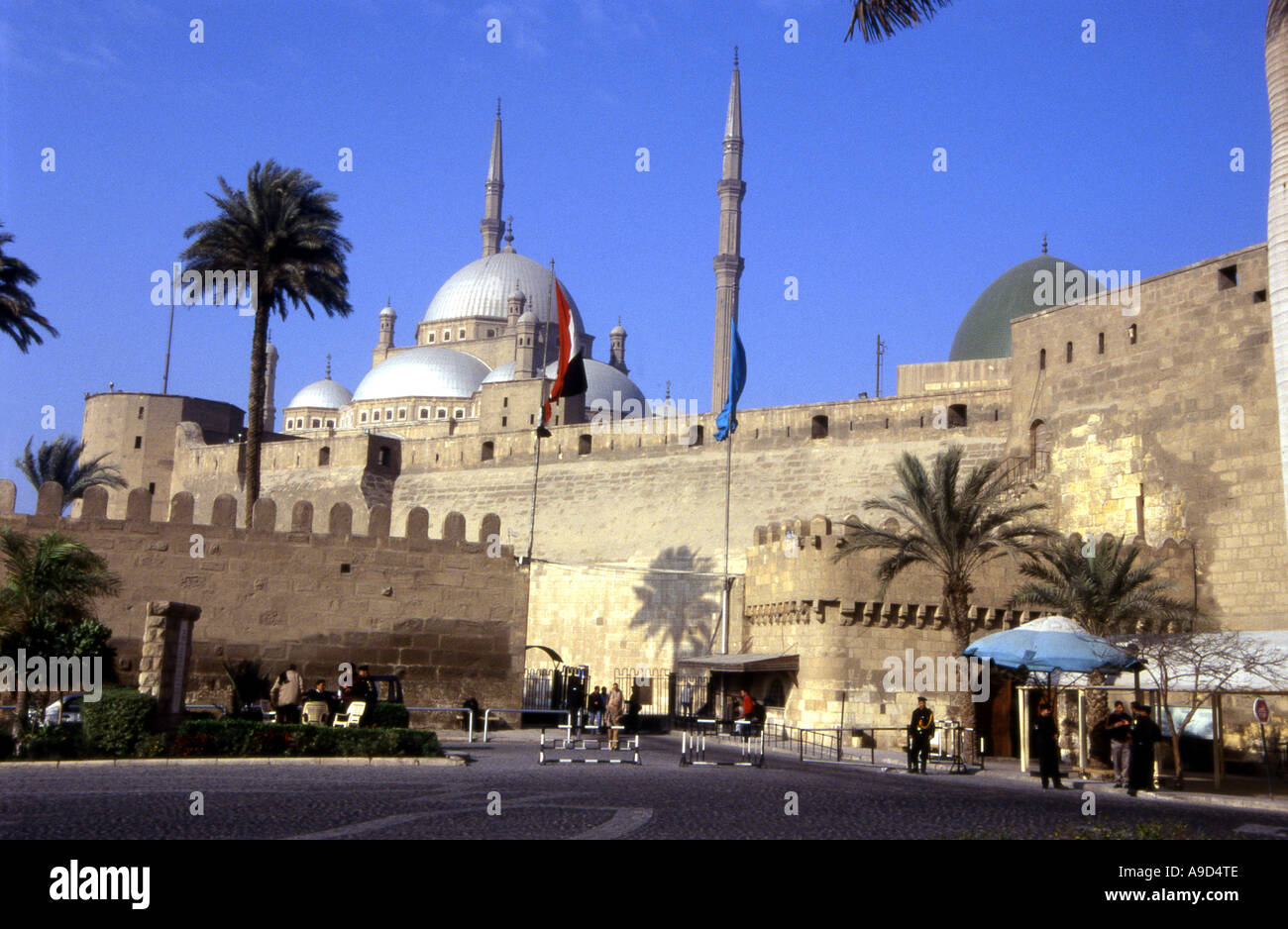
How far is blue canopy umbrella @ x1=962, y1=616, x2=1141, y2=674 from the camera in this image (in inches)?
643

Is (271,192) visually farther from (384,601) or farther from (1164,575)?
(1164,575)

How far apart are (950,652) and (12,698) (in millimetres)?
14923

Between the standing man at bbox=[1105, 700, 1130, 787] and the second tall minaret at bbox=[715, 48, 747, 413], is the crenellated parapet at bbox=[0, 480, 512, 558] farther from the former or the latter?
the second tall minaret at bbox=[715, 48, 747, 413]

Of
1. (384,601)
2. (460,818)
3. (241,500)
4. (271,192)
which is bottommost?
(460,818)

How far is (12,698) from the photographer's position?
59.9ft

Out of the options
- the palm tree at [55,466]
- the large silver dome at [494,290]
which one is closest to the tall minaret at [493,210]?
the large silver dome at [494,290]

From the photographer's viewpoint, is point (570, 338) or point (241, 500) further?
point (241, 500)

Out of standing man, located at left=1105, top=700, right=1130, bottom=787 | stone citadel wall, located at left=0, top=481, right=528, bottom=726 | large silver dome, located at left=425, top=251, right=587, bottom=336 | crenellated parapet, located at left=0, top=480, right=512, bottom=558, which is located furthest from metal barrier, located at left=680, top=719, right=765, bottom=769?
large silver dome, located at left=425, top=251, right=587, bottom=336

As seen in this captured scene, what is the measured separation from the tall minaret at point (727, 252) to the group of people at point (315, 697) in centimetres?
3524

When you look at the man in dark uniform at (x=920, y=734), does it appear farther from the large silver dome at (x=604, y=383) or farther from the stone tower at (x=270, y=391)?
the stone tower at (x=270, y=391)

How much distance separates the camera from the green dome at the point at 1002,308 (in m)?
37.2

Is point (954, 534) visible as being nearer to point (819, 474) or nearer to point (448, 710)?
point (448, 710)

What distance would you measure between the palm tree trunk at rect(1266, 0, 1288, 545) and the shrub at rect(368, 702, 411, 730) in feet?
40.3
